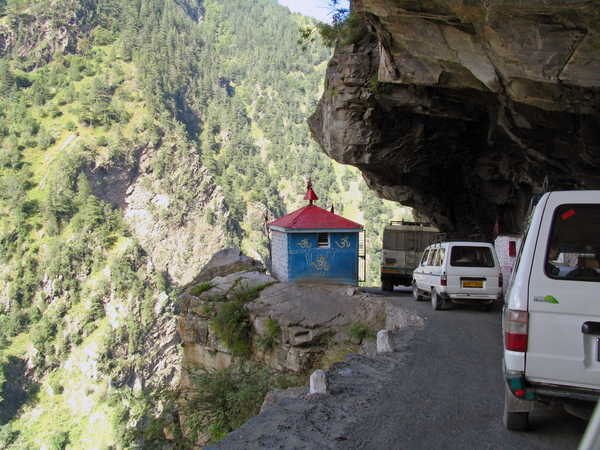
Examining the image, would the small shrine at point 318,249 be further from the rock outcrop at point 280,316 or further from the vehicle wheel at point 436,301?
the vehicle wheel at point 436,301

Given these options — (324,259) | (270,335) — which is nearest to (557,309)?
(270,335)

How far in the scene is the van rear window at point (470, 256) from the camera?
10234mm

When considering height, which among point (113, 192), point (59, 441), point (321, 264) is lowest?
point (59, 441)

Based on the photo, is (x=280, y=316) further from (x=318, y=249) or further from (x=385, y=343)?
(x=385, y=343)

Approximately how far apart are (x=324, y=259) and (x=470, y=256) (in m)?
6.17

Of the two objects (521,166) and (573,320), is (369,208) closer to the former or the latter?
(521,166)

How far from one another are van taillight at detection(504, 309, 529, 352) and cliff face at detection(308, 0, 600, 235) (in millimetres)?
1498

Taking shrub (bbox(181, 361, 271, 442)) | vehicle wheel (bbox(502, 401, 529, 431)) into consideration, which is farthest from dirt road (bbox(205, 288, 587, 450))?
shrub (bbox(181, 361, 271, 442))

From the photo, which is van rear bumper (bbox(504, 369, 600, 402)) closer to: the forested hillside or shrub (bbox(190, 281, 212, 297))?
shrub (bbox(190, 281, 212, 297))

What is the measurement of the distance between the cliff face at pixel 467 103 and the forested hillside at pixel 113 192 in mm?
40877

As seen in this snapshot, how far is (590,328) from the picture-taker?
3.30 meters

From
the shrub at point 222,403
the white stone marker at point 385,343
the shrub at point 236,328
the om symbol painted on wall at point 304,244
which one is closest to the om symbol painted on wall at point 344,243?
the om symbol painted on wall at point 304,244

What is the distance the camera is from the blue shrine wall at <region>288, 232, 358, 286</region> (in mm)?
15242

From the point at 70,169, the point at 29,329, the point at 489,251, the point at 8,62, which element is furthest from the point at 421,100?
the point at 8,62
